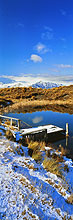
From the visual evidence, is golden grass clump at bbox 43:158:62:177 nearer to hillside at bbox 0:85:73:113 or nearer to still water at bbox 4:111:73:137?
still water at bbox 4:111:73:137

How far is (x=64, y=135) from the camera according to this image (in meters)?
12.9

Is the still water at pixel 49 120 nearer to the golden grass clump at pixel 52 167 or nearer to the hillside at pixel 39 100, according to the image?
the golden grass clump at pixel 52 167

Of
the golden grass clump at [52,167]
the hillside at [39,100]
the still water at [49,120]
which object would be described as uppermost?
the hillside at [39,100]

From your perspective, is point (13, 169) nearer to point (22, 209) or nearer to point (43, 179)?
point (43, 179)

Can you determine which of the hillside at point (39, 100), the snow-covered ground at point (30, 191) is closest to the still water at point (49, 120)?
the snow-covered ground at point (30, 191)

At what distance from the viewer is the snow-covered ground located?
358 centimetres

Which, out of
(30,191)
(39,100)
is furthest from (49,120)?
(39,100)

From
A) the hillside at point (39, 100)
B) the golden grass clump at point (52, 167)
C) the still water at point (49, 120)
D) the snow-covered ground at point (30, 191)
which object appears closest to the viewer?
the snow-covered ground at point (30, 191)

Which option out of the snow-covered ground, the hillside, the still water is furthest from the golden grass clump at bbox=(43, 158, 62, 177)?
the hillside

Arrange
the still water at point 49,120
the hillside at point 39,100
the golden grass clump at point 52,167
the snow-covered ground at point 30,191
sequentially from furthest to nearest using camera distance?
the hillside at point 39,100, the still water at point 49,120, the golden grass clump at point 52,167, the snow-covered ground at point 30,191

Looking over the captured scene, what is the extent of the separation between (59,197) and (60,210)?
595 mm

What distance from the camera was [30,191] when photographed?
4363 mm

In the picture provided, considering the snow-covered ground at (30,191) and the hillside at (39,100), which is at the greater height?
the hillside at (39,100)

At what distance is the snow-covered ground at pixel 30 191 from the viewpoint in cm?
358
